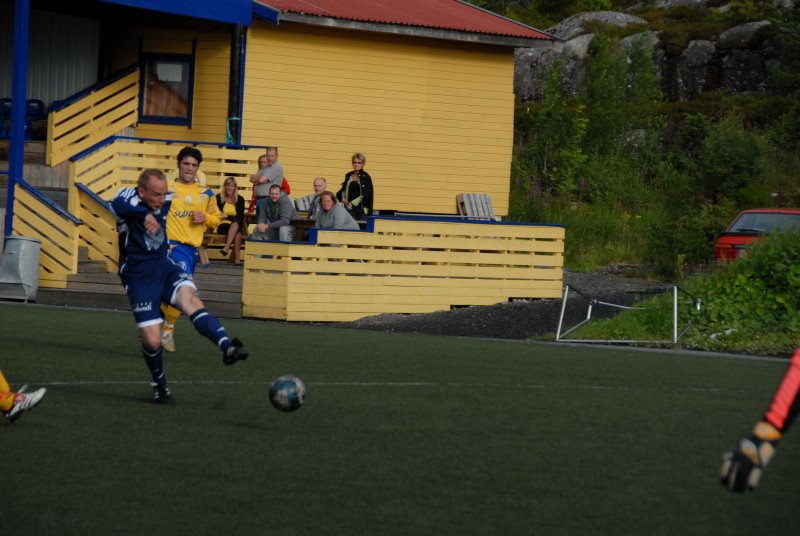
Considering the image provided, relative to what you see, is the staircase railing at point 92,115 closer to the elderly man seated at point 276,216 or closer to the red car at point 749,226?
the elderly man seated at point 276,216

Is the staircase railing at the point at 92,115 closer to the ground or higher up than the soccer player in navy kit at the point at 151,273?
higher up

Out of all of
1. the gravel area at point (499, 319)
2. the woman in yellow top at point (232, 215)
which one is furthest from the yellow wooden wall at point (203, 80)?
the gravel area at point (499, 319)

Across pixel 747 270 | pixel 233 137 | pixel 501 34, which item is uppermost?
pixel 501 34

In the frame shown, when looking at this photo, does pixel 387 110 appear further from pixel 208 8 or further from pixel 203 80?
pixel 208 8

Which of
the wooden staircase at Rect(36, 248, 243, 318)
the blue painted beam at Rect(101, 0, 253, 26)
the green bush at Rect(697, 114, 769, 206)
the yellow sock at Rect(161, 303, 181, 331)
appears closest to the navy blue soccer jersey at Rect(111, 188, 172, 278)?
the yellow sock at Rect(161, 303, 181, 331)

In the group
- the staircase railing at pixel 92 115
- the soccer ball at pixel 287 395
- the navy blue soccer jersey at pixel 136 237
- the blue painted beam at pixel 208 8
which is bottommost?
the soccer ball at pixel 287 395

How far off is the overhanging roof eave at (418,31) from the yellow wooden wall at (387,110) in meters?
0.60

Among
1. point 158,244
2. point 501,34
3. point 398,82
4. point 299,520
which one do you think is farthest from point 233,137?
point 299,520

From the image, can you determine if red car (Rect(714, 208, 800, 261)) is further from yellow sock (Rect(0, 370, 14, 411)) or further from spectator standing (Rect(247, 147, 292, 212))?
yellow sock (Rect(0, 370, 14, 411))

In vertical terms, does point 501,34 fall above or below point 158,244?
above

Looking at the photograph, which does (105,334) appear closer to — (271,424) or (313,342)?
(313,342)

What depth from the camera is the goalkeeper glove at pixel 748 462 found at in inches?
185

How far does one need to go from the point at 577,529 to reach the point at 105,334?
10508 mm

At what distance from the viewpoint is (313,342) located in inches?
634
